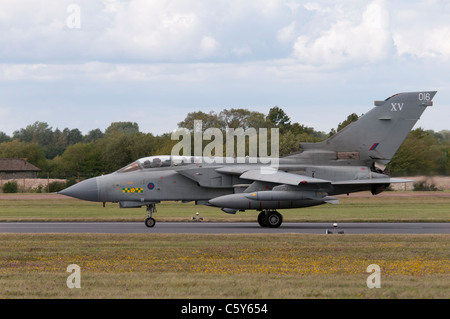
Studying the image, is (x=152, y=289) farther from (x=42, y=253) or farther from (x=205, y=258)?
(x=42, y=253)

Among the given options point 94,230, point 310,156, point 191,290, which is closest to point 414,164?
point 310,156

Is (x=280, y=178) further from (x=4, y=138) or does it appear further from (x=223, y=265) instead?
(x=4, y=138)

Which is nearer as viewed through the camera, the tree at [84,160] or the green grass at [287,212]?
the green grass at [287,212]

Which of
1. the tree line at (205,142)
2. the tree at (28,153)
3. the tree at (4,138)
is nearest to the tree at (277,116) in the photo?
the tree line at (205,142)

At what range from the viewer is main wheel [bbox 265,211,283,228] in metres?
26.0

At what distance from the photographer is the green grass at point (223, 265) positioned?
439 inches

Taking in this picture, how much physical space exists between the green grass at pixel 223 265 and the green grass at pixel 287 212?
10290mm

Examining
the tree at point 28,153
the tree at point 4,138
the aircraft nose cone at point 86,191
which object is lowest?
the aircraft nose cone at point 86,191

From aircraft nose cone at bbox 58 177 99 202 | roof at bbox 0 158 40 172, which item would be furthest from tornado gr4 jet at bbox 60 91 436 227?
roof at bbox 0 158 40 172

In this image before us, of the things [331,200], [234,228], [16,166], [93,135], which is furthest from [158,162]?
[93,135]

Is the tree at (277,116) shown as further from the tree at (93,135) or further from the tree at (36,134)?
the tree at (36,134)

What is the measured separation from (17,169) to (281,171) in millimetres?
65374

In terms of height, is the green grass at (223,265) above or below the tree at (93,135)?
below

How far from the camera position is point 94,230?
24453mm
